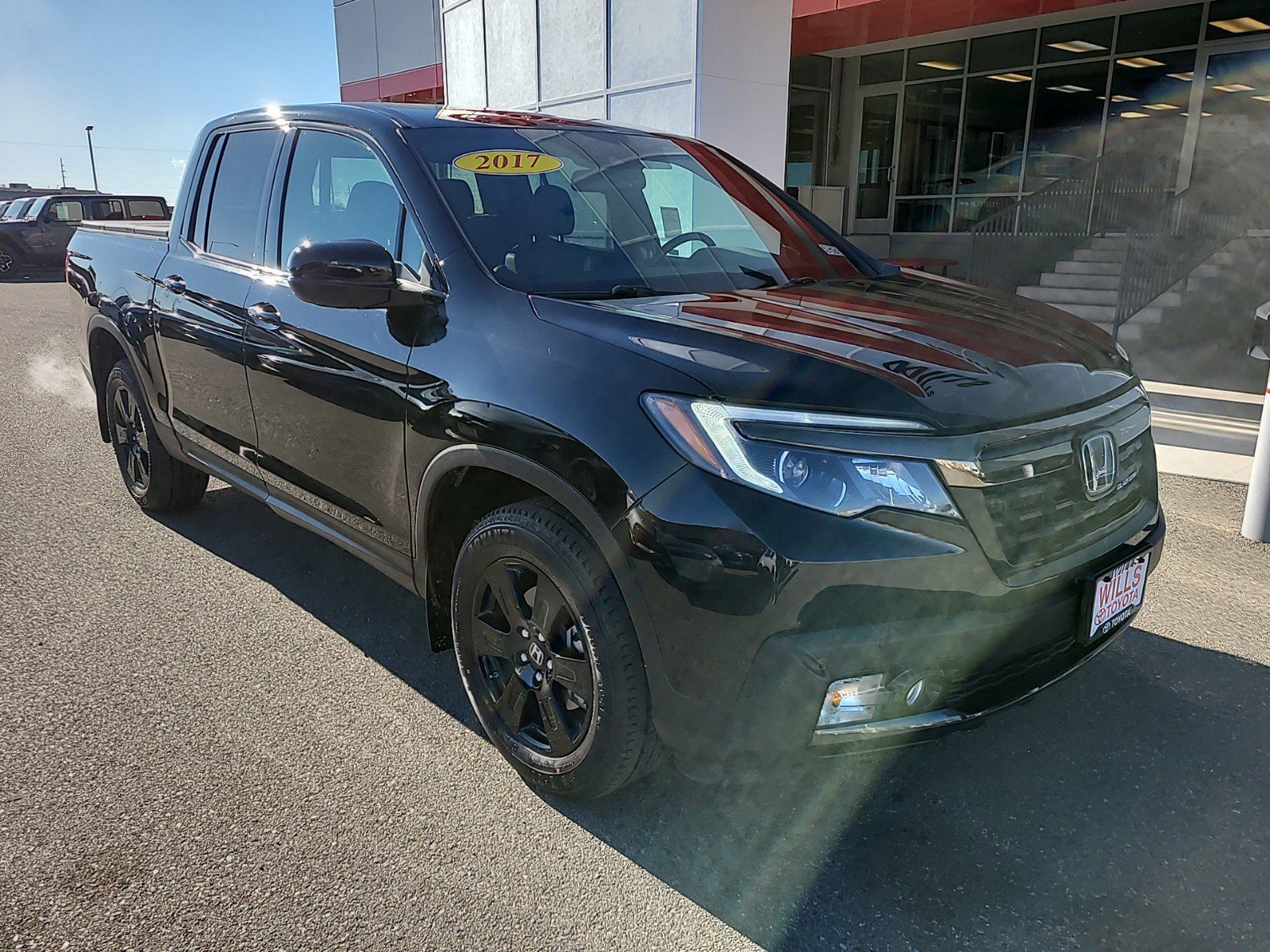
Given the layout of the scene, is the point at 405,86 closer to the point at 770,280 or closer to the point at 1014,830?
the point at 770,280

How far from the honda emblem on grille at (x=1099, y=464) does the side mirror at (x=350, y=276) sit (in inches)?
70.8

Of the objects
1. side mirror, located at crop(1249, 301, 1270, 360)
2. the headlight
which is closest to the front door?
side mirror, located at crop(1249, 301, 1270, 360)

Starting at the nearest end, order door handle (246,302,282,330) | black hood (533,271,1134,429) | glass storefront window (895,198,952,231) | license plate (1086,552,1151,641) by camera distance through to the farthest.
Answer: black hood (533,271,1134,429)
license plate (1086,552,1151,641)
door handle (246,302,282,330)
glass storefront window (895,198,952,231)

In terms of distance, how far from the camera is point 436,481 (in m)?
2.68

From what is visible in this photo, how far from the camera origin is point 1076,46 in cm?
1444

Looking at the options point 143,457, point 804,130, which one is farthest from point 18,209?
point 143,457

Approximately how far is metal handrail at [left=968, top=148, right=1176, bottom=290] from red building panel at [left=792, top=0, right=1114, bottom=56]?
8.20 ft

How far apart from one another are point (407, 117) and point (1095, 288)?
10868 millimetres

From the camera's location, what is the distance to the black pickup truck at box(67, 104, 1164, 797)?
2018 millimetres

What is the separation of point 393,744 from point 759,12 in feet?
28.5

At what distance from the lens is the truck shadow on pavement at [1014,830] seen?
2205mm

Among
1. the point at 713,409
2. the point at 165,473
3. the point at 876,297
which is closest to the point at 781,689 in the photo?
the point at 713,409

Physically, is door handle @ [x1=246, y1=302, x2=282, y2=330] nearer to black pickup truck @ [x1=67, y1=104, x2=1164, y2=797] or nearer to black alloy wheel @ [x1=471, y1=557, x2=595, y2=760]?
black pickup truck @ [x1=67, y1=104, x2=1164, y2=797]

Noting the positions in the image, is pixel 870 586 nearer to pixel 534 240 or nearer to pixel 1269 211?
pixel 534 240
